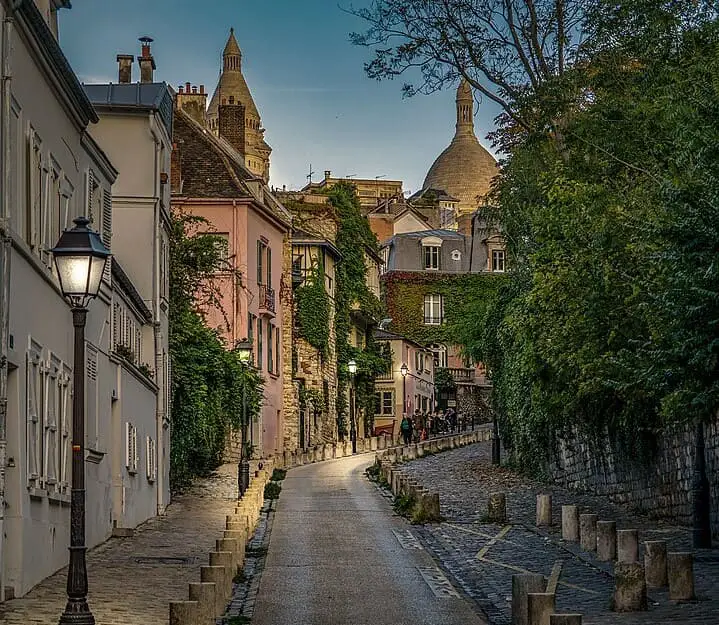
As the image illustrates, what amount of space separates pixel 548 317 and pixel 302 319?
3588 cm

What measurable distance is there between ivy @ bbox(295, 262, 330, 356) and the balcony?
5.42 meters

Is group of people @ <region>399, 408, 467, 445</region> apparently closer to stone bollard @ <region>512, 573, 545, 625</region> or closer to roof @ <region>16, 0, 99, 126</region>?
roof @ <region>16, 0, 99, 126</region>

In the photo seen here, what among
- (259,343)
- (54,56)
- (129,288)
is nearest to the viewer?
(54,56)

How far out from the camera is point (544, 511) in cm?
2914

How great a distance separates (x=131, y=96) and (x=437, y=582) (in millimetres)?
16042

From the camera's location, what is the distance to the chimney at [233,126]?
217 feet

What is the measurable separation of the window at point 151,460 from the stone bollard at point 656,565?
15.3 metres


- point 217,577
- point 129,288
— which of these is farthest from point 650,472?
point 217,577

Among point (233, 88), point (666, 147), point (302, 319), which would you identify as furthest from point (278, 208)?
point (233, 88)

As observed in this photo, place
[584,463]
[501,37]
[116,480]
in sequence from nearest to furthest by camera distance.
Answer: [116,480], [501,37], [584,463]

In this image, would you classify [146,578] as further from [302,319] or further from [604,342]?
[302,319]

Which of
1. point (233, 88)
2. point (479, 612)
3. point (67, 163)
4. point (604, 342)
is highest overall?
point (233, 88)

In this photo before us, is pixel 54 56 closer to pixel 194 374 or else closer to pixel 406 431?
pixel 194 374

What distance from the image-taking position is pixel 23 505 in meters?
17.3
